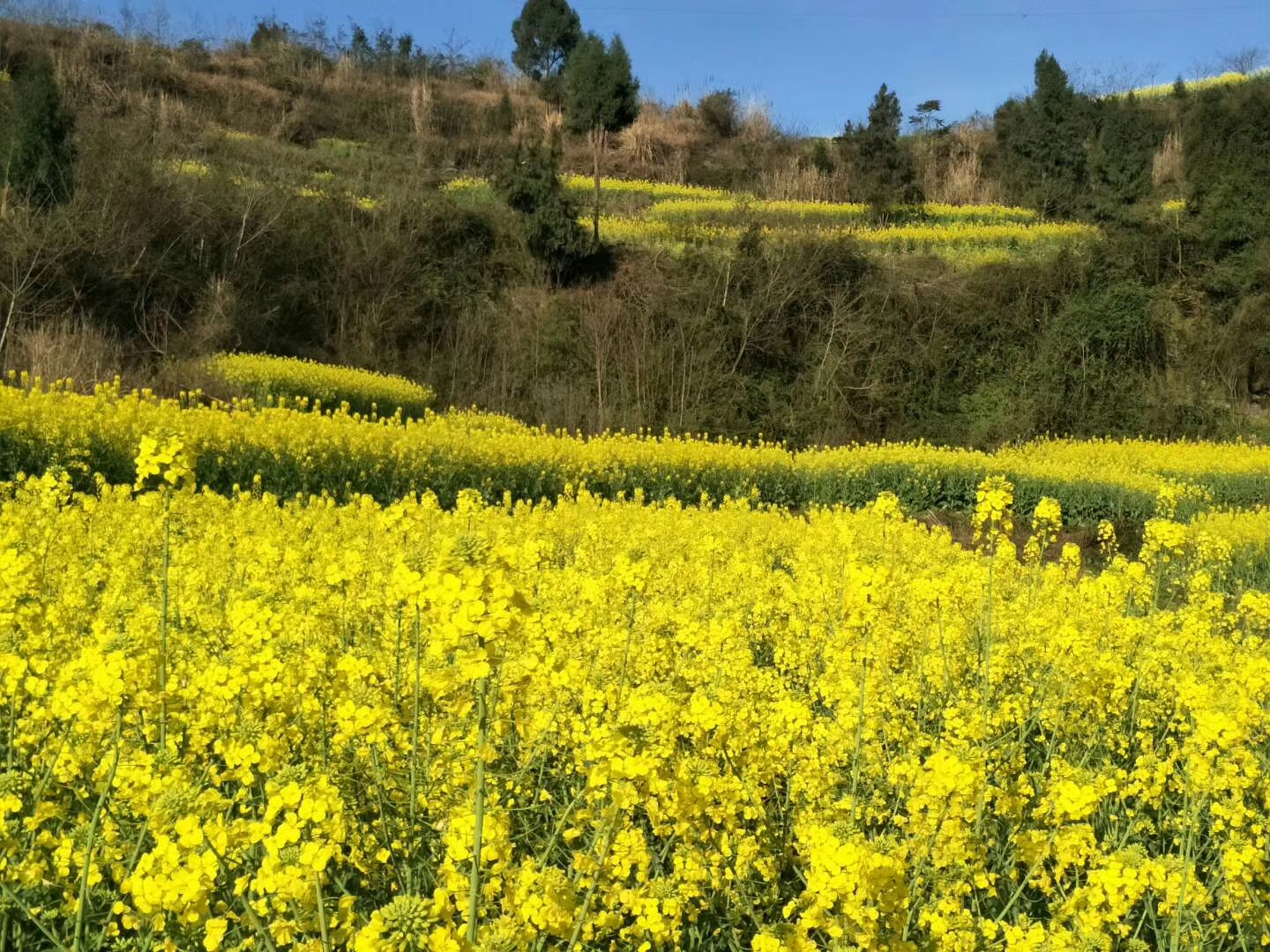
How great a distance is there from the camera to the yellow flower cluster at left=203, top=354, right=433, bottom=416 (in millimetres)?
15938

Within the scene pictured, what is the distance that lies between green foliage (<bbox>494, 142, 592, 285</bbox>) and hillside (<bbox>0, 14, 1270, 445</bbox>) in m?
0.49

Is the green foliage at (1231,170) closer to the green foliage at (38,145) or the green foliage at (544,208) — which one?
the green foliage at (544,208)

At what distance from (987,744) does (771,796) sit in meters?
0.77

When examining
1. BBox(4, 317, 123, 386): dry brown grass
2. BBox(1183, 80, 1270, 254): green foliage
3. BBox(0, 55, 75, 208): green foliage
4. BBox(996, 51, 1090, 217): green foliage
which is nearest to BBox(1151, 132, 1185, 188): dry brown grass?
BBox(996, 51, 1090, 217): green foliage

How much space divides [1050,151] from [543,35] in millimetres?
23448

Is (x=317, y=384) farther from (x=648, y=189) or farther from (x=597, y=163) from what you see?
(x=648, y=189)

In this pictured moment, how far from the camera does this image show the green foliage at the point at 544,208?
23344 millimetres

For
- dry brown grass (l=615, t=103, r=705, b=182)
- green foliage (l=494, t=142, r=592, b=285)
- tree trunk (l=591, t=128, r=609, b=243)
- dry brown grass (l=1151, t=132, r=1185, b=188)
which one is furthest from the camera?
dry brown grass (l=615, t=103, r=705, b=182)

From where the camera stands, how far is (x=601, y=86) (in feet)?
114

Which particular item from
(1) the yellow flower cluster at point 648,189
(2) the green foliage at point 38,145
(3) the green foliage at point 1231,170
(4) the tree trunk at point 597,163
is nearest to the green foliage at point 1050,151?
(3) the green foliage at point 1231,170

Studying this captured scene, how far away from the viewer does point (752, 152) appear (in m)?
40.1

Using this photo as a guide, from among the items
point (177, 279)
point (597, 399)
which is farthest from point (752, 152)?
point (177, 279)

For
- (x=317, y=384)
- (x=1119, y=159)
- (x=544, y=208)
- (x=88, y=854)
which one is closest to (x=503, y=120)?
(x=544, y=208)

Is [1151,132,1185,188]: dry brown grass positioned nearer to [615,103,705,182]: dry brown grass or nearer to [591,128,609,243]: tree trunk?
[615,103,705,182]: dry brown grass
